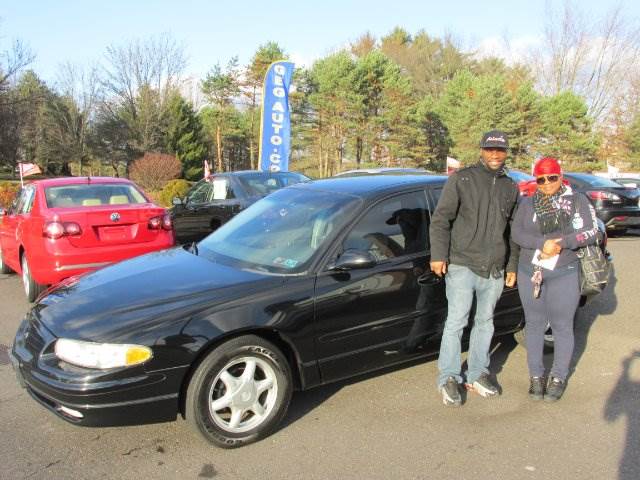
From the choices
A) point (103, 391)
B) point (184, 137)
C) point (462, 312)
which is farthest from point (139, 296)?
point (184, 137)

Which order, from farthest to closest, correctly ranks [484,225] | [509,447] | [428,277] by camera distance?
[428,277] < [484,225] < [509,447]

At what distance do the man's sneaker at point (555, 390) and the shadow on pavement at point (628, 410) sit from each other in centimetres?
28

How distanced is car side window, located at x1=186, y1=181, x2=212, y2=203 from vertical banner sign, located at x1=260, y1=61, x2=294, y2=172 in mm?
6505

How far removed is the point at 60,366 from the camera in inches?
116

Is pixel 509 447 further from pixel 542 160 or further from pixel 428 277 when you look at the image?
pixel 542 160

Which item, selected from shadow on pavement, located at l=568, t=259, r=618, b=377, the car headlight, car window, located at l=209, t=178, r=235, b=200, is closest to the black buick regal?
the car headlight

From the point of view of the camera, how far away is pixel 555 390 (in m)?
3.72

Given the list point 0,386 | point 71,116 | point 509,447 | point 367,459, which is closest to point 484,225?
point 509,447

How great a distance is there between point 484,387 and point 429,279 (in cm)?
82

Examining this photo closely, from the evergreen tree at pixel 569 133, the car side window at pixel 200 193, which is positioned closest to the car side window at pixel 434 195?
the car side window at pixel 200 193

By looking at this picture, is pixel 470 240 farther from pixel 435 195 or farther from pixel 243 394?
pixel 243 394

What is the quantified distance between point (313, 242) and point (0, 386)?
2546 millimetres

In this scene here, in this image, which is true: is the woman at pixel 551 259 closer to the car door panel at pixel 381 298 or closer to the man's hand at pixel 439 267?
the man's hand at pixel 439 267

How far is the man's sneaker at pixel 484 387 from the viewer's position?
3793 millimetres
